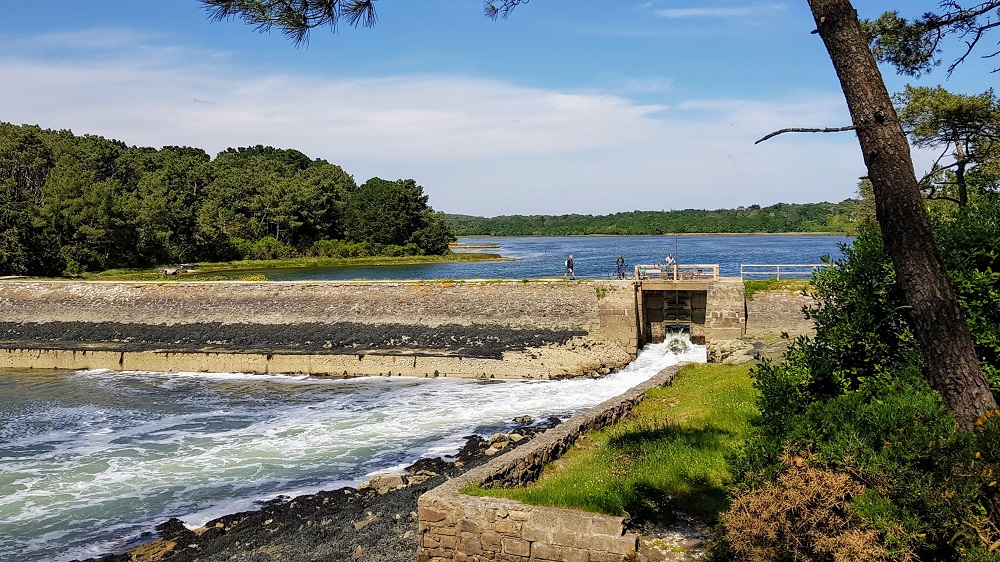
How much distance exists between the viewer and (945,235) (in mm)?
5848

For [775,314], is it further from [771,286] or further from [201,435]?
[201,435]

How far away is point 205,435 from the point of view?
16.6m

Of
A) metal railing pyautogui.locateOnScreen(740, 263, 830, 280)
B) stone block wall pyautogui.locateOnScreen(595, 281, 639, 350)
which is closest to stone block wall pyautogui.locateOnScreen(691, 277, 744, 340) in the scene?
metal railing pyautogui.locateOnScreen(740, 263, 830, 280)

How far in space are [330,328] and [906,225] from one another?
80.8ft

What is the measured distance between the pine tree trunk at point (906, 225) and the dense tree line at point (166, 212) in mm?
53793

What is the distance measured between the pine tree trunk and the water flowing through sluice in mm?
10138

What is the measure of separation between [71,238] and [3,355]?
1139 inches

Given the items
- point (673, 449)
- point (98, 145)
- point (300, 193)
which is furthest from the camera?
point (98, 145)

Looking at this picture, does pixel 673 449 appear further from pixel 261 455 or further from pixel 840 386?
pixel 261 455

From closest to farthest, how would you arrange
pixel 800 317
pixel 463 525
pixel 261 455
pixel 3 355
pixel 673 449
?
pixel 463 525 < pixel 673 449 < pixel 261 455 < pixel 800 317 < pixel 3 355

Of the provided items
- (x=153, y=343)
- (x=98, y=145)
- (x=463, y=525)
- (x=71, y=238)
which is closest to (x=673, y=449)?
(x=463, y=525)

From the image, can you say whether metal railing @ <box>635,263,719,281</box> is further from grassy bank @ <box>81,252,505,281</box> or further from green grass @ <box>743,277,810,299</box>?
grassy bank @ <box>81,252,505,281</box>

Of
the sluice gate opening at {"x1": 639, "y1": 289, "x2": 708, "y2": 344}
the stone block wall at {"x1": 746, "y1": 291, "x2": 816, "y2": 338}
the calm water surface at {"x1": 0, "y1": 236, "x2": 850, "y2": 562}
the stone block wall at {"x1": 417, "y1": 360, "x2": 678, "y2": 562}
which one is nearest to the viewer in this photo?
the stone block wall at {"x1": 417, "y1": 360, "x2": 678, "y2": 562}

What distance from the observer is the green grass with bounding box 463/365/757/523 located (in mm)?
7695
